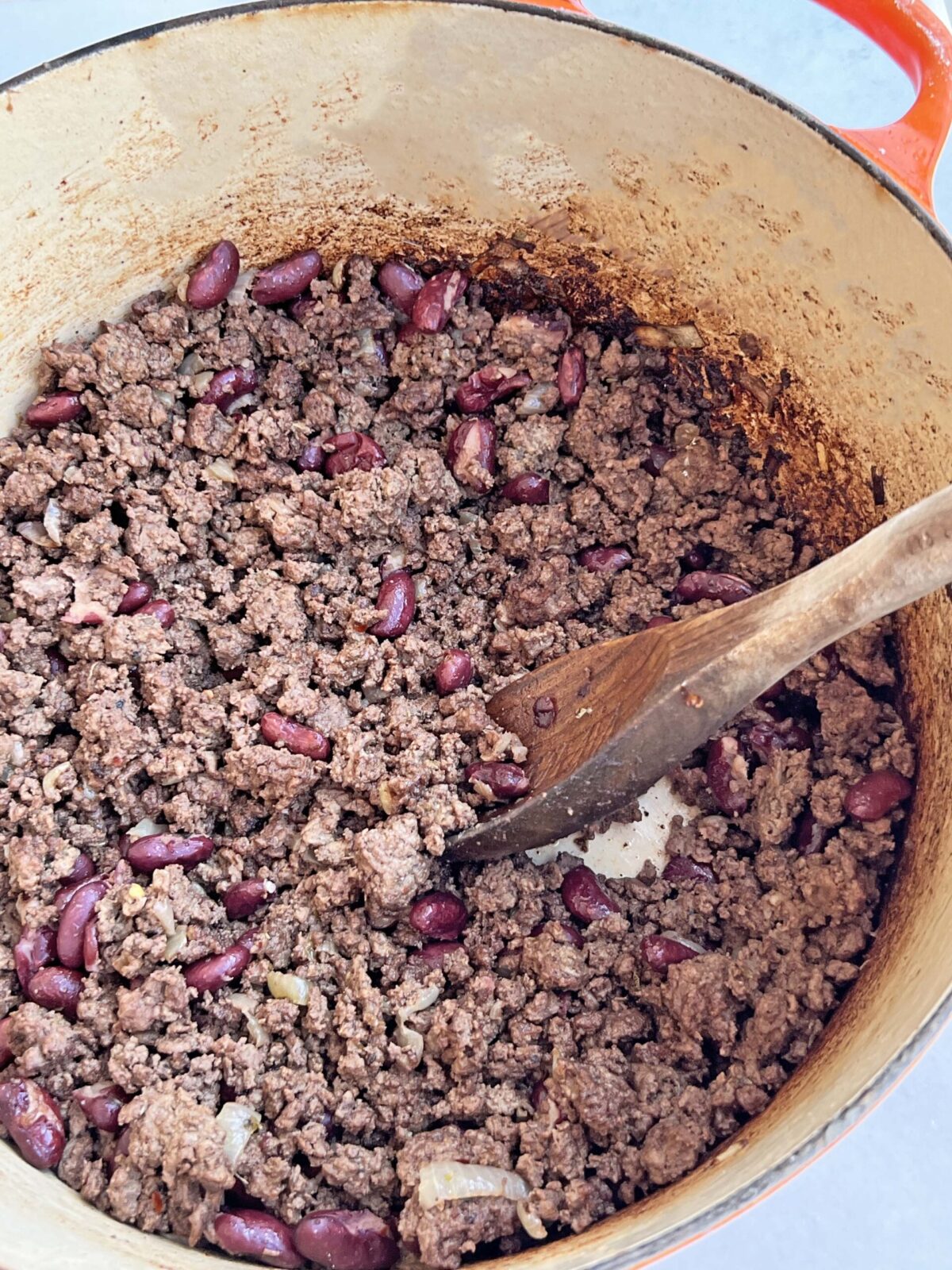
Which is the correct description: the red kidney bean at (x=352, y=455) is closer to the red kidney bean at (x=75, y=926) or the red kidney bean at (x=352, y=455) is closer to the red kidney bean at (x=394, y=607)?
the red kidney bean at (x=394, y=607)

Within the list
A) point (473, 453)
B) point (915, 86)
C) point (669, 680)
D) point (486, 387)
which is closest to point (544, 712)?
point (669, 680)

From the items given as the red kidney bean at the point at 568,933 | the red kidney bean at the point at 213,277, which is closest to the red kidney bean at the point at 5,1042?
the red kidney bean at the point at 568,933

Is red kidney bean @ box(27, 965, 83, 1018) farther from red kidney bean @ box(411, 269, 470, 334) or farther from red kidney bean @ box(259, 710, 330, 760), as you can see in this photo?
red kidney bean @ box(411, 269, 470, 334)

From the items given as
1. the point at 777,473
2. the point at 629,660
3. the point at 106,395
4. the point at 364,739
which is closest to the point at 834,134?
the point at 777,473

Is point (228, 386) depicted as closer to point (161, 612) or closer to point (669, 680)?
point (161, 612)

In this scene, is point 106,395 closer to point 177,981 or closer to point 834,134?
point 177,981

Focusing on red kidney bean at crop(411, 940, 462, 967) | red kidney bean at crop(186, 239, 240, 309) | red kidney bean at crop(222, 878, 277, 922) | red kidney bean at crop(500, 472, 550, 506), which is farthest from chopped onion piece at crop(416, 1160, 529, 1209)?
red kidney bean at crop(186, 239, 240, 309)

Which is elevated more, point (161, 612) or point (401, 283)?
point (401, 283)
